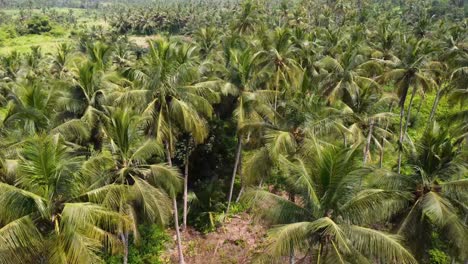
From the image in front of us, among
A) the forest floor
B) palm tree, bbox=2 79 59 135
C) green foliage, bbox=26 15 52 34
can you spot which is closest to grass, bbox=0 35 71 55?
green foliage, bbox=26 15 52 34

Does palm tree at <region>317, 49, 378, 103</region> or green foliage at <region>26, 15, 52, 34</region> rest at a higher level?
palm tree at <region>317, 49, 378, 103</region>

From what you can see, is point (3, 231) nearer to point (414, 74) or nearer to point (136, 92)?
point (136, 92)

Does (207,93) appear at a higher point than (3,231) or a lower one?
higher

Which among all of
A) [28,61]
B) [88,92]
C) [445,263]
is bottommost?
[445,263]

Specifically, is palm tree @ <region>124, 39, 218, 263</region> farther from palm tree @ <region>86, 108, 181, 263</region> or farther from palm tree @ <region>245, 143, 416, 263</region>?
palm tree @ <region>245, 143, 416, 263</region>

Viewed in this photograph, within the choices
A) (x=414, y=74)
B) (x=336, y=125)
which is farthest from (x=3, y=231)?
(x=414, y=74)

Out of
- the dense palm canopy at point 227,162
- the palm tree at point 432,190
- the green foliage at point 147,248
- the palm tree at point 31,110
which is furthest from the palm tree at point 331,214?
the green foliage at point 147,248

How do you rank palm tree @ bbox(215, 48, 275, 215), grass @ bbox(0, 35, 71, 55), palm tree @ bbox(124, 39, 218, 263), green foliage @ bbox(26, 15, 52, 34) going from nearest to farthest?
palm tree @ bbox(124, 39, 218, 263), palm tree @ bbox(215, 48, 275, 215), grass @ bbox(0, 35, 71, 55), green foliage @ bbox(26, 15, 52, 34)
